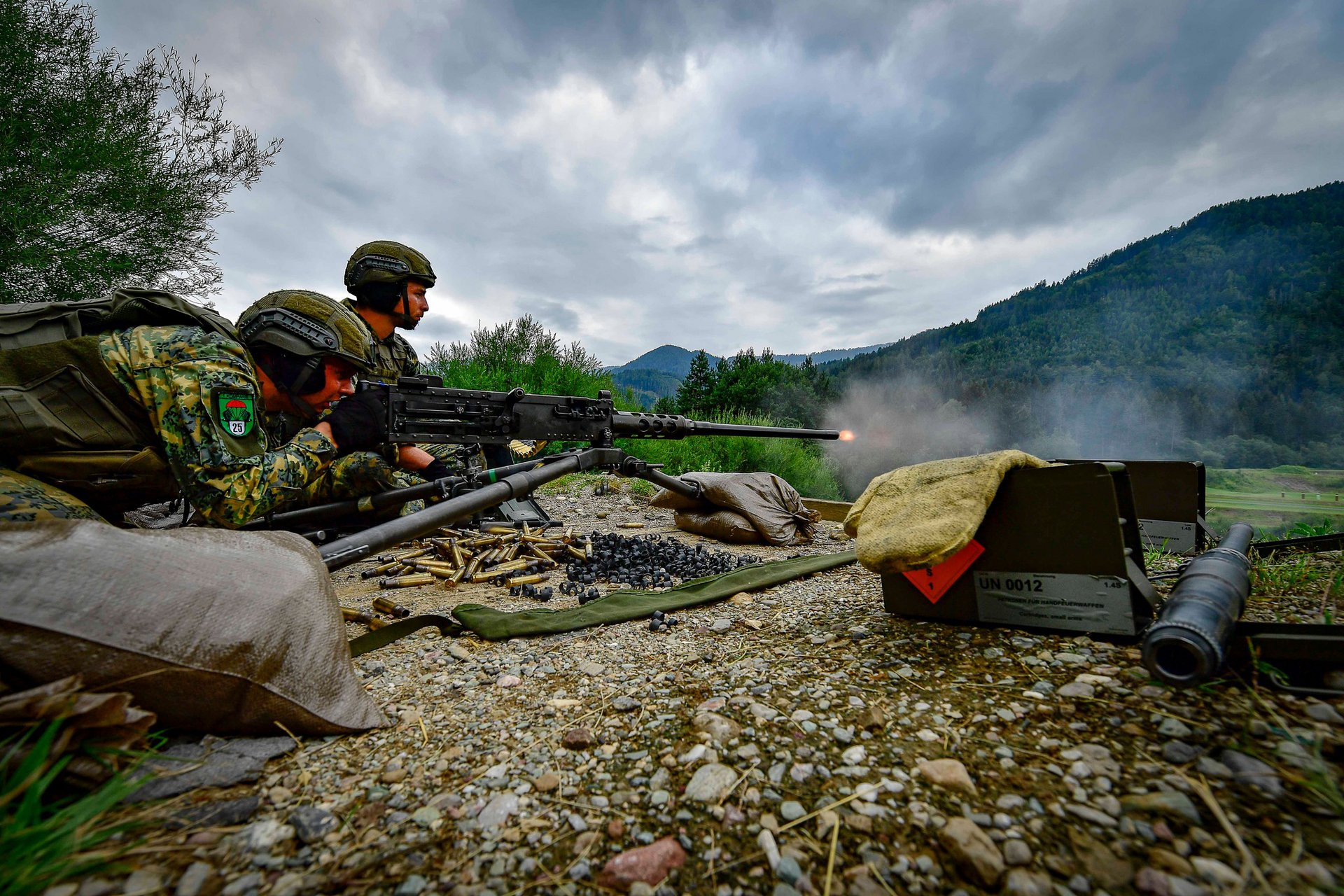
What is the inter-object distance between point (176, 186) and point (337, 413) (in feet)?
37.8

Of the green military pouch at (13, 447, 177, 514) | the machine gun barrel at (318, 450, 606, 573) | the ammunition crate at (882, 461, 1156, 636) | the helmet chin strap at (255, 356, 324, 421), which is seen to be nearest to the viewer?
the ammunition crate at (882, 461, 1156, 636)

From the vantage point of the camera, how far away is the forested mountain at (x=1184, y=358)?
5.91m

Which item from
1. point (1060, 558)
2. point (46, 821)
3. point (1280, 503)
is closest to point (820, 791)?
point (1060, 558)

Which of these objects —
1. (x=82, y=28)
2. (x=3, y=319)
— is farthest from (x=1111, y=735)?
(x=82, y=28)

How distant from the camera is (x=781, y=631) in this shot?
2434 mm

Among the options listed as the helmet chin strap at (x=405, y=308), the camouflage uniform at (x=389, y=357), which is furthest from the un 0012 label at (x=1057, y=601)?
the helmet chin strap at (x=405, y=308)

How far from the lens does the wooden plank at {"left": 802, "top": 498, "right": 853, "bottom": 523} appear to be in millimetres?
6363

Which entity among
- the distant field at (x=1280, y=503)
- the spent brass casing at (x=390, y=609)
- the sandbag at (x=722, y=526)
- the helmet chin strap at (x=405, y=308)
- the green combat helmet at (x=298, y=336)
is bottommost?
the distant field at (x=1280, y=503)

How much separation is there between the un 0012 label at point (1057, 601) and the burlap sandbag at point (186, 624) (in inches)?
89.3

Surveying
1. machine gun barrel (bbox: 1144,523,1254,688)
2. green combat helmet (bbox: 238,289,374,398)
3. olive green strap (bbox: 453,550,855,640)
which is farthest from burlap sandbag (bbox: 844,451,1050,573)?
green combat helmet (bbox: 238,289,374,398)

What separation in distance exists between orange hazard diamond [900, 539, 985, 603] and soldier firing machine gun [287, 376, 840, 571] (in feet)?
6.55

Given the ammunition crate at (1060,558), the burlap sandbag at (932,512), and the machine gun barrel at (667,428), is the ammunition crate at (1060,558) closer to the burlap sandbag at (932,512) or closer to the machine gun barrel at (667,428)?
the burlap sandbag at (932,512)

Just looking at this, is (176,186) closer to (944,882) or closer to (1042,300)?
(944,882)

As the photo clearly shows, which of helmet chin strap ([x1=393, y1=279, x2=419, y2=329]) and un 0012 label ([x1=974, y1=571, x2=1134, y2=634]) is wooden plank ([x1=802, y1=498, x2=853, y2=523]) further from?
helmet chin strap ([x1=393, y1=279, x2=419, y2=329])
